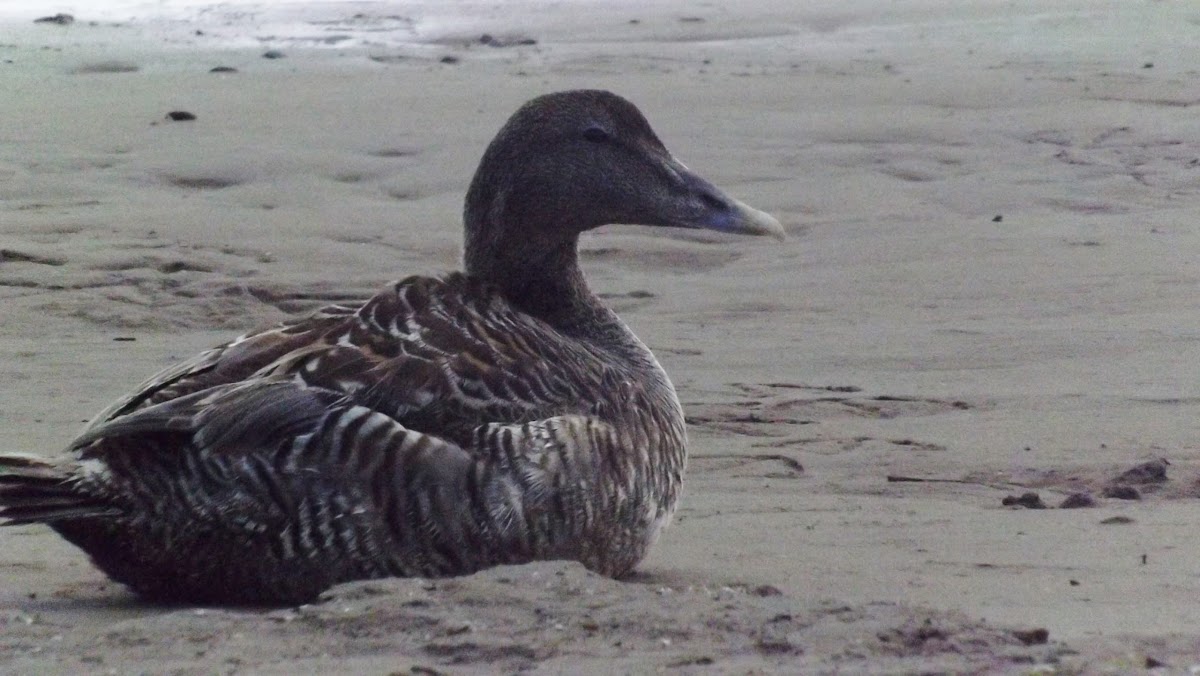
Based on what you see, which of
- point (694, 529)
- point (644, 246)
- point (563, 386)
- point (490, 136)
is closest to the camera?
point (563, 386)

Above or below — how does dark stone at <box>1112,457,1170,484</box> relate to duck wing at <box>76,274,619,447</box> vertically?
below

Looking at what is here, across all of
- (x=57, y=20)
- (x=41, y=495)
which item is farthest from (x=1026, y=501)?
(x=57, y=20)

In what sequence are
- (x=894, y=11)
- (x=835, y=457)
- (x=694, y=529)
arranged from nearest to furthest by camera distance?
(x=694, y=529), (x=835, y=457), (x=894, y=11)

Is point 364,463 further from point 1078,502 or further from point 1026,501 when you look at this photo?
point 1078,502

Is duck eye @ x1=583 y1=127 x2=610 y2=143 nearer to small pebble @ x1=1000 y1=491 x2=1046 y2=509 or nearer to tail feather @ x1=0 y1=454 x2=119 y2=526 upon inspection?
small pebble @ x1=1000 y1=491 x2=1046 y2=509

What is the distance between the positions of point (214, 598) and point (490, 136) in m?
6.52

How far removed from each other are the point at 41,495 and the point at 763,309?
12.7 ft

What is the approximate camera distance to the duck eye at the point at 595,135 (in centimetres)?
531

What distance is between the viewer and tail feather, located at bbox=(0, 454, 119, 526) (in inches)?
162

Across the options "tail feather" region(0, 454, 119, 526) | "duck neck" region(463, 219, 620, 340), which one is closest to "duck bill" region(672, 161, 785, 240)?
"duck neck" region(463, 219, 620, 340)

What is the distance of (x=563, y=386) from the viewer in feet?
15.0

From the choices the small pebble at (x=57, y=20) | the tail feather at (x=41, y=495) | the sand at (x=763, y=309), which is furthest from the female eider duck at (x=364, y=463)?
the small pebble at (x=57, y=20)

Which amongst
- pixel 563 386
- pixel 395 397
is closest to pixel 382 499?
pixel 395 397

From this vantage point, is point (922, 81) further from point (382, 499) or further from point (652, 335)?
point (382, 499)
